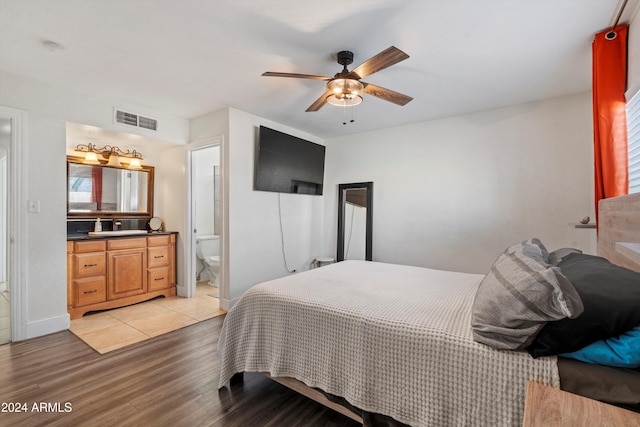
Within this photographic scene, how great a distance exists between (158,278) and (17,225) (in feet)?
5.34

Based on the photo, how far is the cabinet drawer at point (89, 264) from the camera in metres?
3.21

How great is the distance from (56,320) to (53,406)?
59.0 inches

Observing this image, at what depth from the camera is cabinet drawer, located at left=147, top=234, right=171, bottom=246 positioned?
387 cm

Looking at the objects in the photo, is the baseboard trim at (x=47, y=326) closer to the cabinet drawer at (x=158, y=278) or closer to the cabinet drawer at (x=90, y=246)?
the cabinet drawer at (x=90, y=246)

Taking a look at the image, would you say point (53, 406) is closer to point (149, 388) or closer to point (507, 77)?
point (149, 388)

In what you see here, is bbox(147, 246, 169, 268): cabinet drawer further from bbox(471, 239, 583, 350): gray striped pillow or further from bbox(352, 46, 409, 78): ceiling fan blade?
bbox(471, 239, 583, 350): gray striped pillow

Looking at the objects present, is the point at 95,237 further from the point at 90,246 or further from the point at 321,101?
the point at 321,101

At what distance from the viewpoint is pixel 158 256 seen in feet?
13.0

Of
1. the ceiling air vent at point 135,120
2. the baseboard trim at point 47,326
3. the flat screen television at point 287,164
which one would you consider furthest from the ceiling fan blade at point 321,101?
the baseboard trim at point 47,326

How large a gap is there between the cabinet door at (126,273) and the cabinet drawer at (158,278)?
64 millimetres

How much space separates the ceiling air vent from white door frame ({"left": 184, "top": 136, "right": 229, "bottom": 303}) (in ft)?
1.64

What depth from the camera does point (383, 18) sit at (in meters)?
1.88

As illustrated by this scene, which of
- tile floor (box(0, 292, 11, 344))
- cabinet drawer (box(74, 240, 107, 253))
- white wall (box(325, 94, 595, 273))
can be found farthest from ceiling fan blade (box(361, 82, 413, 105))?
tile floor (box(0, 292, 11, 344))

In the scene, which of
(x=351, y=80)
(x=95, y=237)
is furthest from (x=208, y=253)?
(x=351, y=80)
